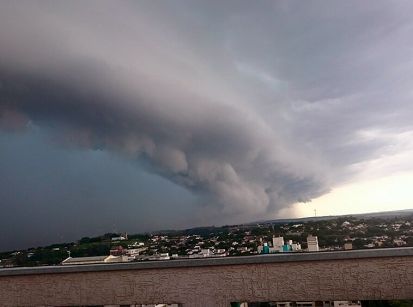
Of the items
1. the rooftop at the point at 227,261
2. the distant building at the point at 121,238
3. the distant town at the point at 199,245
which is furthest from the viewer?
the distant building at the point at 121,238

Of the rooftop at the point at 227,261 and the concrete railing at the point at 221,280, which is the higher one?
the rooftop at the point at 227,261

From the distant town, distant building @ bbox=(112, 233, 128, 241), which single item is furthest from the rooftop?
distant building @ bbox=(112, 233, 128, 241)

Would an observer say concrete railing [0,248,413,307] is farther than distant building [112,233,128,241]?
No

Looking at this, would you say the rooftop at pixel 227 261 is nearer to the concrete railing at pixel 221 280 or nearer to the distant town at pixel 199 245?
the concrete railing at pixel 221 280

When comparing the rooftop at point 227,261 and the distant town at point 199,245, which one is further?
the distant town at point 199,245

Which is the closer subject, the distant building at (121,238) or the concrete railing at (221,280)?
the concrete railing at (221,280)

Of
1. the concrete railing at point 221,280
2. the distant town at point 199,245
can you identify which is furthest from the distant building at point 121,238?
the concrete railing at point 221,280

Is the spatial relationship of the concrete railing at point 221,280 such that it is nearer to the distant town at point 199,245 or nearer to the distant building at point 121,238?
the distant town at point 199,245

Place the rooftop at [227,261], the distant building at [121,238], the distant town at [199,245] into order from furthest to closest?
the distant building at [121,238]
the distant town at [199,245]
the rooftop at [227,261]

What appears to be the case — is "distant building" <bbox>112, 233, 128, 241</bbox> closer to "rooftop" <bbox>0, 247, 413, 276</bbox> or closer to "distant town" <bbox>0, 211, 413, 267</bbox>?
"distant town" <bbox>0, 211, 413, 267</bbox>

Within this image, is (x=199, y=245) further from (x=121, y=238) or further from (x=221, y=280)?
(x=221, y=280)

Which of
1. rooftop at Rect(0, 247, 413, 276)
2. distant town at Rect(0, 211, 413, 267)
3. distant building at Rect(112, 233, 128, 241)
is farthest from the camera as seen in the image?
distant building at Rect(112, 233, 128, 241)
